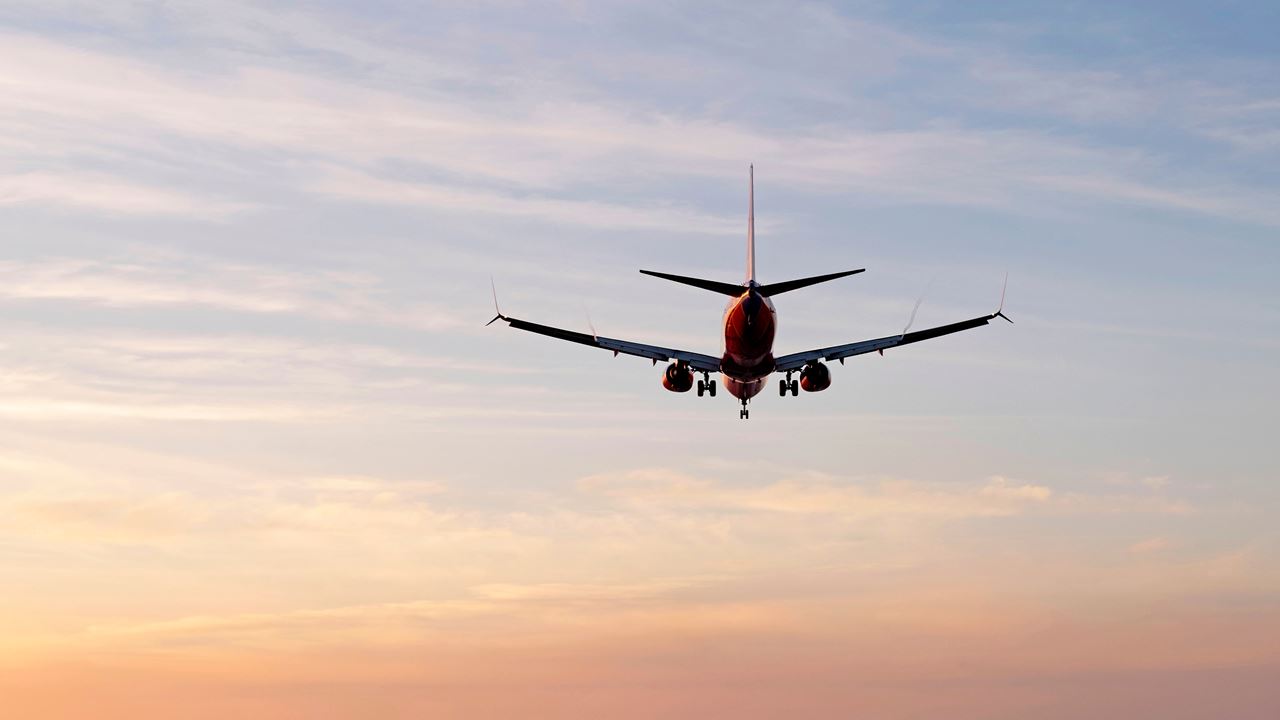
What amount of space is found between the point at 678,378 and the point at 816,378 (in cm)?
926

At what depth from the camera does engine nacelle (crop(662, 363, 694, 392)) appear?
107819 millimetres

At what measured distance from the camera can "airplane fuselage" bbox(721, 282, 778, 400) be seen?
97825 mm

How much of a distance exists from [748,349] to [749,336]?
1.38 metres

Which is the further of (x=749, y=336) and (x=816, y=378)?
(x=816, y=378)

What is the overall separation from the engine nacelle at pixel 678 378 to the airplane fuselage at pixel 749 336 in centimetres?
336

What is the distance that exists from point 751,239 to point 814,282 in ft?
65.5

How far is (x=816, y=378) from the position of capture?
10638 cm

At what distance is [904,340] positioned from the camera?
108 m

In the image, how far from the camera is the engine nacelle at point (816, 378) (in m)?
106

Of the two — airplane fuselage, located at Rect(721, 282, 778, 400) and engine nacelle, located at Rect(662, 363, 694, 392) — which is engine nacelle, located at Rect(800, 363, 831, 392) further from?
engine nacelle, located at Rect(662, 363, 694, 392)

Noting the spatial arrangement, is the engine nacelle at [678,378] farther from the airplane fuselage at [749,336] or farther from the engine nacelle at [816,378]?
the engine nacelle at [816,378]

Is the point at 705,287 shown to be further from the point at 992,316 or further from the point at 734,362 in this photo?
the point at 992,316

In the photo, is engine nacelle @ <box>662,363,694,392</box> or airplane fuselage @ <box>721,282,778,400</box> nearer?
airplane fuselage @ <box>721,282,778,400</box>

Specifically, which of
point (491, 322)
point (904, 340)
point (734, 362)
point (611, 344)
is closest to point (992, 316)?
point (904, 340)
